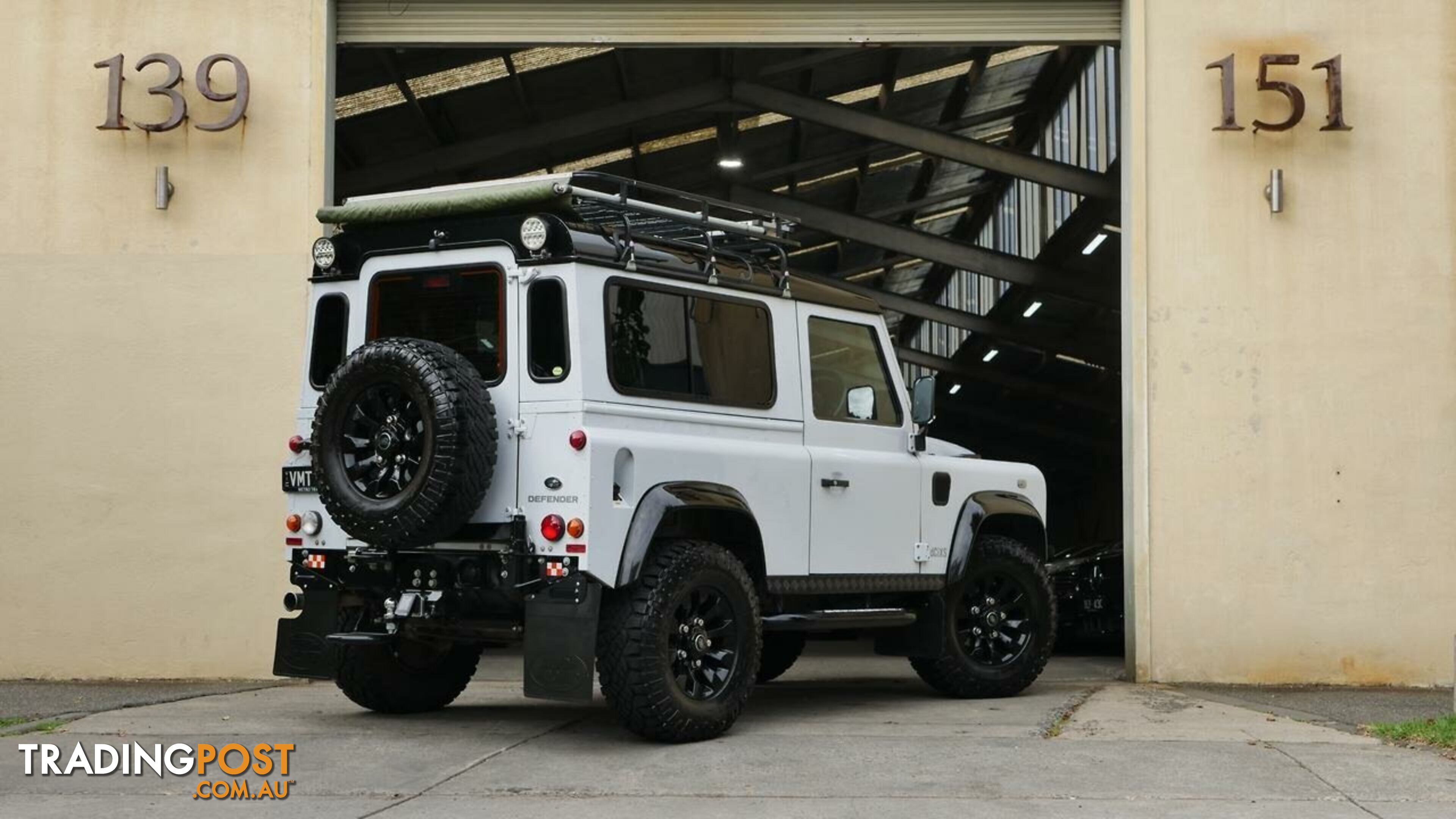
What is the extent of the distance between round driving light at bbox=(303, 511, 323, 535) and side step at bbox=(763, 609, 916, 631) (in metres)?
2.29

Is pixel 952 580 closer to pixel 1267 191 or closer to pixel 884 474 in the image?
pixel 884 474

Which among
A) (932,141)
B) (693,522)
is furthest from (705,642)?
(932,141)

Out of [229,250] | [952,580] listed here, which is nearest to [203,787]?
[952,580]

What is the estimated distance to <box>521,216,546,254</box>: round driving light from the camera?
7.61 metres

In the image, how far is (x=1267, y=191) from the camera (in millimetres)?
11234

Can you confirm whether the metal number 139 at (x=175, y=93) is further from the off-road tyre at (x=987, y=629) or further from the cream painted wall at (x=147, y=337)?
the off-road tyre at (x=987, y=629)

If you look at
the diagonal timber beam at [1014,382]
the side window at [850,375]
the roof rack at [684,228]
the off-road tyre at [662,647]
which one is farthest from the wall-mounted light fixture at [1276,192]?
the diagonal timber beam at [1014,382]

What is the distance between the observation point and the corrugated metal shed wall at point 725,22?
1168 centimetres

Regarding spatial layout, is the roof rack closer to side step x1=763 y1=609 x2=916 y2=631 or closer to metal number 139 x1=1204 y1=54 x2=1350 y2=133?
side step x1=763 y1=609 x2=916 y2=631

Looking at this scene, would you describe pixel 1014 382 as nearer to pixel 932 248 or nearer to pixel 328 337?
pixel 932 248

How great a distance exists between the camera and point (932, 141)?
19422 millimetres

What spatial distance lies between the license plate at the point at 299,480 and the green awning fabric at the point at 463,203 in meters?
1.28

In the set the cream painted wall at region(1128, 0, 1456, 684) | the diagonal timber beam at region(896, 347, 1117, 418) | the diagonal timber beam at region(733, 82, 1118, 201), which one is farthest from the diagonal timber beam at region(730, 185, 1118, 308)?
the cream painted wall at region(1128, 0, 1456, 684)

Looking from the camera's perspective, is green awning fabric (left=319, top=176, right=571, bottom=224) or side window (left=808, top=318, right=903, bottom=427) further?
side window (left=808, top=318, right=903, bottom=427)
